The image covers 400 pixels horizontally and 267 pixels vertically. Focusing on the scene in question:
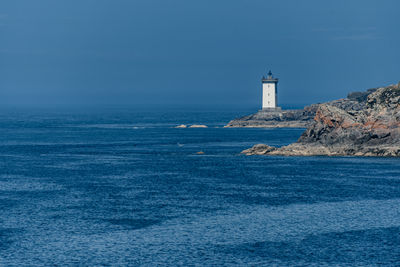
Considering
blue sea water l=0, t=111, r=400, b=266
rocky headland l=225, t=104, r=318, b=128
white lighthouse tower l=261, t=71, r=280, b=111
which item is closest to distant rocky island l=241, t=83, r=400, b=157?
blue sea water l=0, t=111, r=400, b=266

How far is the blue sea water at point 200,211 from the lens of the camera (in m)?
32.5

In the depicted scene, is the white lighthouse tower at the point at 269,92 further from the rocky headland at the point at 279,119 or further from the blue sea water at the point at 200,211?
the blue sea water at the point at 200,211

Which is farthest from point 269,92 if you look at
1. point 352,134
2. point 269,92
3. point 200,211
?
point 200,211

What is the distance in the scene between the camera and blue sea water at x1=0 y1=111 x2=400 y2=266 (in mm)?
32469

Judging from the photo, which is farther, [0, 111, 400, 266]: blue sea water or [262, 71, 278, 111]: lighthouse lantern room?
[262, 71, 278, 111]: lighthouse lantern room

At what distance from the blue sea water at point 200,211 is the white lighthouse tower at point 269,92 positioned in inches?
3679

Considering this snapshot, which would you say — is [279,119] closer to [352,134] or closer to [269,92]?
[269,92]

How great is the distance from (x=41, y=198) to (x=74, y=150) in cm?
4439

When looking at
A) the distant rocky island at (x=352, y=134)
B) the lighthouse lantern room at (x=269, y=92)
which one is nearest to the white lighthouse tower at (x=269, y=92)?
the lighthouse lantern room at (x=269, y=92)

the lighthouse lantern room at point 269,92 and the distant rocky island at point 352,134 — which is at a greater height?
the lighthouse lantern room at point 269,92

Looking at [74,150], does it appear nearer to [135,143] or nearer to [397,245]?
[135,143]

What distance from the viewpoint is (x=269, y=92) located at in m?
172

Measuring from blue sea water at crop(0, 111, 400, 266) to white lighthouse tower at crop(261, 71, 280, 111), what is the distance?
93.4 metres

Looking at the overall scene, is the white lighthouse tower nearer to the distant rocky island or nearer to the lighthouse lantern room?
the lighthouse lantern room
